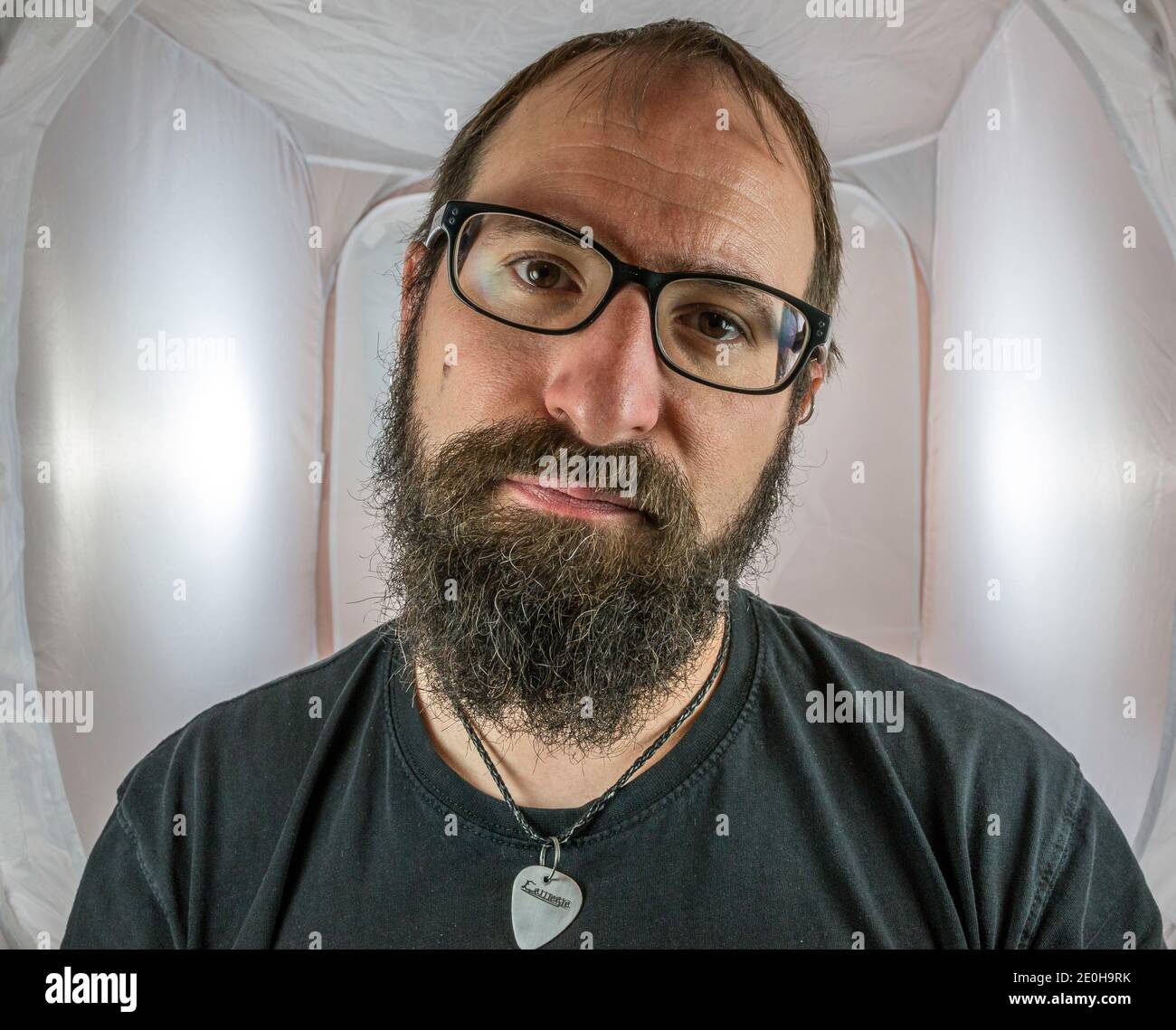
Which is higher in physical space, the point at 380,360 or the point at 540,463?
the point at 380,360

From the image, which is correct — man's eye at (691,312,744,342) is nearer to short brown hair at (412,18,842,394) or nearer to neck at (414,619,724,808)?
short brown hair at (412,18,842,394)

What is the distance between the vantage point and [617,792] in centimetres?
73

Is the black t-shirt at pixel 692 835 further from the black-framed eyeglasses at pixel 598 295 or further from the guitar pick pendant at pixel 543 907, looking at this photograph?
the black-framed eyeglasses at pixel 598 295

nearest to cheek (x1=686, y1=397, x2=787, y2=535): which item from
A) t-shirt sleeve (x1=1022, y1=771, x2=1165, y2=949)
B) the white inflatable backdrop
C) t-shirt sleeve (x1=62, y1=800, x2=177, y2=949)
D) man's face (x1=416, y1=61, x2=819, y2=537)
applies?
man's face (x1=416, y1=61, x2=819, y2=537)

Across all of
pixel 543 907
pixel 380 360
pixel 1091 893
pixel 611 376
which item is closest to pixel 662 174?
pixel 611 376

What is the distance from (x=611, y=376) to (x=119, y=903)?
68 cm

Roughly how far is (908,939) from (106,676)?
0.91m

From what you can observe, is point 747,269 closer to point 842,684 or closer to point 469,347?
point 469,347

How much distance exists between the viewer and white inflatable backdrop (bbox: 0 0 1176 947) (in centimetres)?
92

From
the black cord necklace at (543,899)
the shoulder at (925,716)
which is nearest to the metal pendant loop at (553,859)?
the black cord necklace at (543,899)

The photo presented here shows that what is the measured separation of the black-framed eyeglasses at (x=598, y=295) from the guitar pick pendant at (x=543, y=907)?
45 centimetres

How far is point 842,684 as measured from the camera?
81cm

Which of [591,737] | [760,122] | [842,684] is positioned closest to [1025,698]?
[842,684]

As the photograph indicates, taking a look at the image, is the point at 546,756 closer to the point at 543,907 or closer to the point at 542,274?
the point at 543,907
